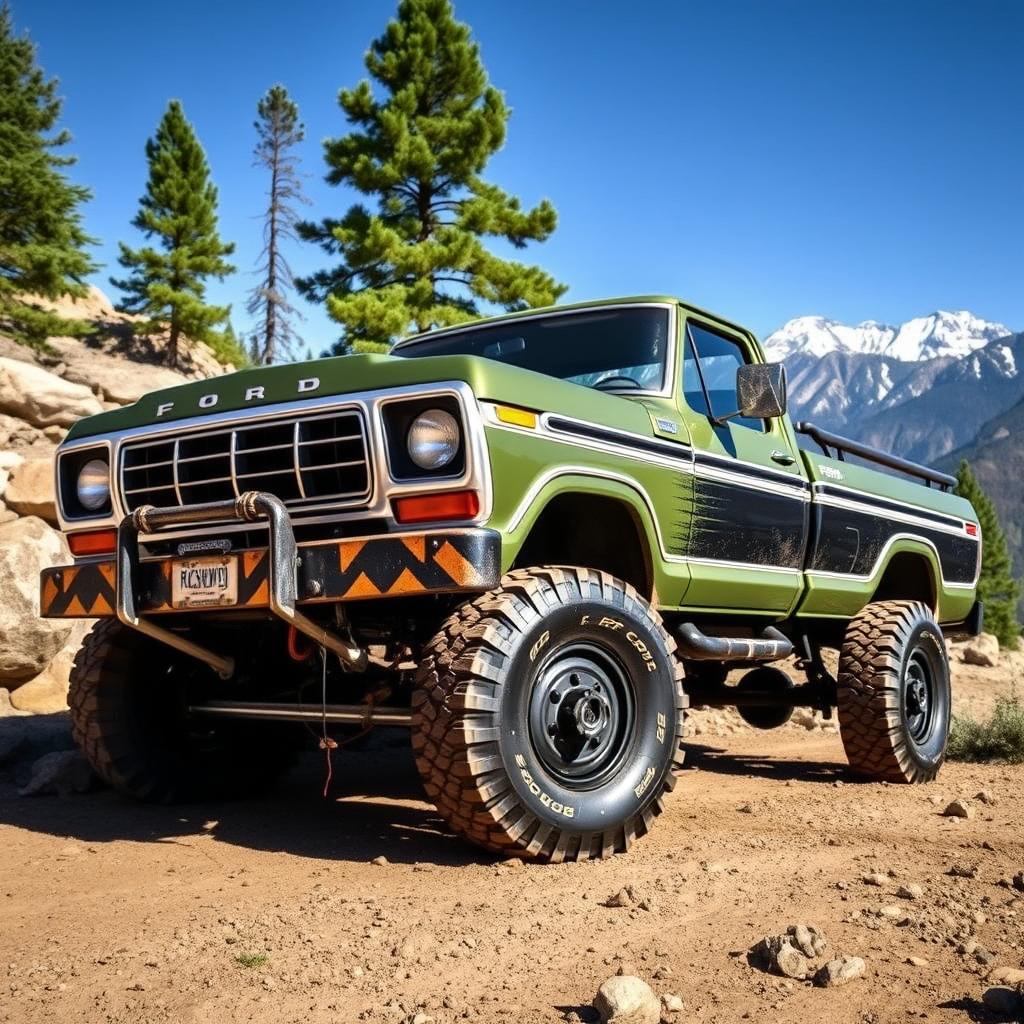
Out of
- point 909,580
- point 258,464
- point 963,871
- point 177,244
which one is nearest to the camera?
point 963,871

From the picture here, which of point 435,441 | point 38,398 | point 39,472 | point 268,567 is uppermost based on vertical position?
point 38,398

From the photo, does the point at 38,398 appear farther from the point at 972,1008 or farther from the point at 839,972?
the point at 972,1008

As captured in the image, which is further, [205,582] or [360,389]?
[205,582]

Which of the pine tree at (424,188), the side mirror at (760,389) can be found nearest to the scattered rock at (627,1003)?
the side mirror at (760,389)

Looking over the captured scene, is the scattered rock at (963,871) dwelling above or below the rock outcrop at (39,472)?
below

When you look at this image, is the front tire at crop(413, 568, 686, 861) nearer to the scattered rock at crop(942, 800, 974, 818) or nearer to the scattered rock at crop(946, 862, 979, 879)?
the scattered rock at crop(946, 862, 979, 879)

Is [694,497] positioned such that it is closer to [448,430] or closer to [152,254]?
[448,430]

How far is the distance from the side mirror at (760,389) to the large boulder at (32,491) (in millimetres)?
7671

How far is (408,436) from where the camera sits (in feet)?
12.3

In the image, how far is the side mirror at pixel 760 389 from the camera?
4.78 metres

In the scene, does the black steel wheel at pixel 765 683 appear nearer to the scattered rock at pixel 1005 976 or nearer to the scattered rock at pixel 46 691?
the scattered rock at pixel 1005 976

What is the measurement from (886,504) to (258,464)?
3.92 metres

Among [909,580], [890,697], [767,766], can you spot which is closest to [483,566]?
[890,697]

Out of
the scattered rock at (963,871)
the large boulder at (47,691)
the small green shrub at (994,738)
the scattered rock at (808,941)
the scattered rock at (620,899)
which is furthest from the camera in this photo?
the large boulder at (47,691)
